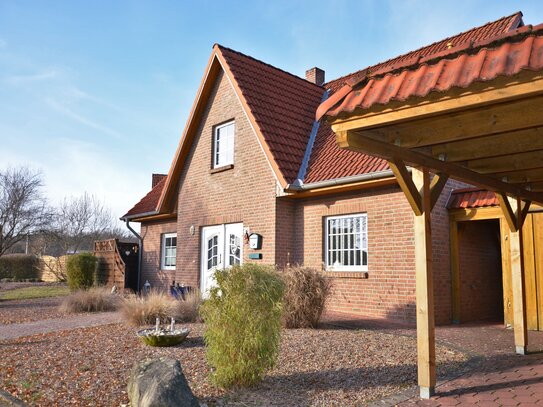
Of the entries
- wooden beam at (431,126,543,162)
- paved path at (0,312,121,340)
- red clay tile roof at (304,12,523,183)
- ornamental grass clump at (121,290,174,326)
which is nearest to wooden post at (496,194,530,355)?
wooden beam at (431,126,543,162)

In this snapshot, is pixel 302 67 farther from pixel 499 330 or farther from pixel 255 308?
pixel 255 308

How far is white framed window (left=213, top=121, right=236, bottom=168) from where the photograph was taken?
13.5 m

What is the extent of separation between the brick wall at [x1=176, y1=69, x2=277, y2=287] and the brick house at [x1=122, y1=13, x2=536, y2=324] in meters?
0.03

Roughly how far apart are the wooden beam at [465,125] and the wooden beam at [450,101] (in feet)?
0.95

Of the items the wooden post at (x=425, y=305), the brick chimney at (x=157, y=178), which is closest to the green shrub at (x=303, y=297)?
the wooden post at (x=425, y=305)

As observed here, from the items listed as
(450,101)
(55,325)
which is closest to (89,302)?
(55,325)

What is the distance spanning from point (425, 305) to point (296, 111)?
9.65 metres

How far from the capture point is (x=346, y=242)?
36.0 feet

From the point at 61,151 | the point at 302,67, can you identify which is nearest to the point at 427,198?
the point at 302,67

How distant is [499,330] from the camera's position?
29.1 feet

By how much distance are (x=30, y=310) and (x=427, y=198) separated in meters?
11.7

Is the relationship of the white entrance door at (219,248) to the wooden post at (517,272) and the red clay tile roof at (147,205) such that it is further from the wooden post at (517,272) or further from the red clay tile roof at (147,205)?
the wooden post at (517,272)

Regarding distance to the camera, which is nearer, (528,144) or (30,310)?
(528,144)

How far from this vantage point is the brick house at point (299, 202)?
9.93 meters
